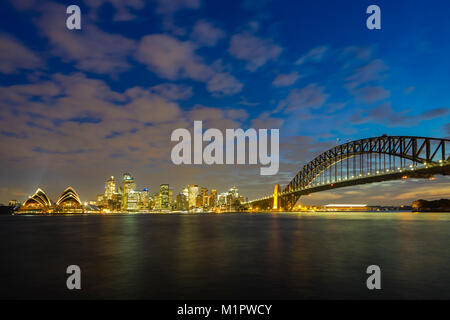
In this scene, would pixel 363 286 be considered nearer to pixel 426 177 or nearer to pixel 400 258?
pixel 400 258

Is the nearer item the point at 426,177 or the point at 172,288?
the point at 172,288
